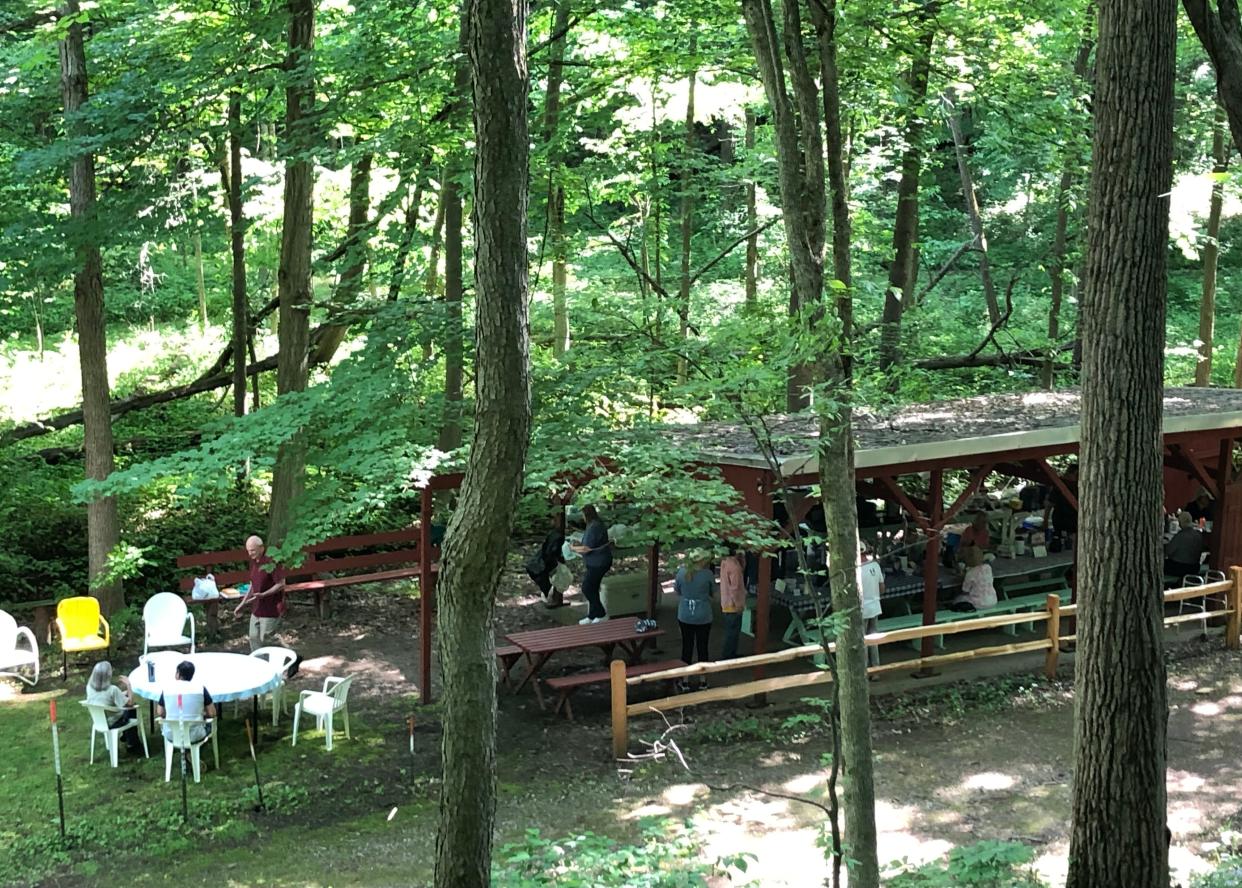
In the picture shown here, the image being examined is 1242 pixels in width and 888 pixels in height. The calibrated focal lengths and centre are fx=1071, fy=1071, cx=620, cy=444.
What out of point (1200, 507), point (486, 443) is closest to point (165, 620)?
point (486, 443)

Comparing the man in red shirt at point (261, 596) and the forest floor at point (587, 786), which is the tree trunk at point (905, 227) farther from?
the man in red shirt at point (261, 596)

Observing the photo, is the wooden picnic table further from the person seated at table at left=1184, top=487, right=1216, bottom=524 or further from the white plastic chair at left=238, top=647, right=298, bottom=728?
the person seated at table at left=1184, top=487, right=1216, bottom=524

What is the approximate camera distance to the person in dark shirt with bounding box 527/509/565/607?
42.9 ft

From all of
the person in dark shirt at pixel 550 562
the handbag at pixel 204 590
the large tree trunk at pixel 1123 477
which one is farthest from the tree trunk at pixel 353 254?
the large tree trunk at pixel 1123 477

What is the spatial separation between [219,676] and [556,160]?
5.92m

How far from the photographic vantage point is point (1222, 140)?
18672mm

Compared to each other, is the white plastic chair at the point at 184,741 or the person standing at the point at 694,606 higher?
the person standing at the point at 694,606

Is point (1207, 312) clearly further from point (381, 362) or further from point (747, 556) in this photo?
point (381, 362)

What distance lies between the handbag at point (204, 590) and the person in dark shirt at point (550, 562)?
377cm

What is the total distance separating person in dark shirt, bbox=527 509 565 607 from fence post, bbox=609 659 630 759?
12.8ft

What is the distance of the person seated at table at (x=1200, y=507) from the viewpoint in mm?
15047

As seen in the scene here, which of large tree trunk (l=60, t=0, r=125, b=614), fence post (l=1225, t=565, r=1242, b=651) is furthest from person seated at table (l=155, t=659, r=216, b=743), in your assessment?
fence post (l=1225, t=565, r=1242, b=651)

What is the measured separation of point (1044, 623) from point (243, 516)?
35.5 ft

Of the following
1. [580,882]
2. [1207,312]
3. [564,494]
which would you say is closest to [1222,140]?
[1207,312]
